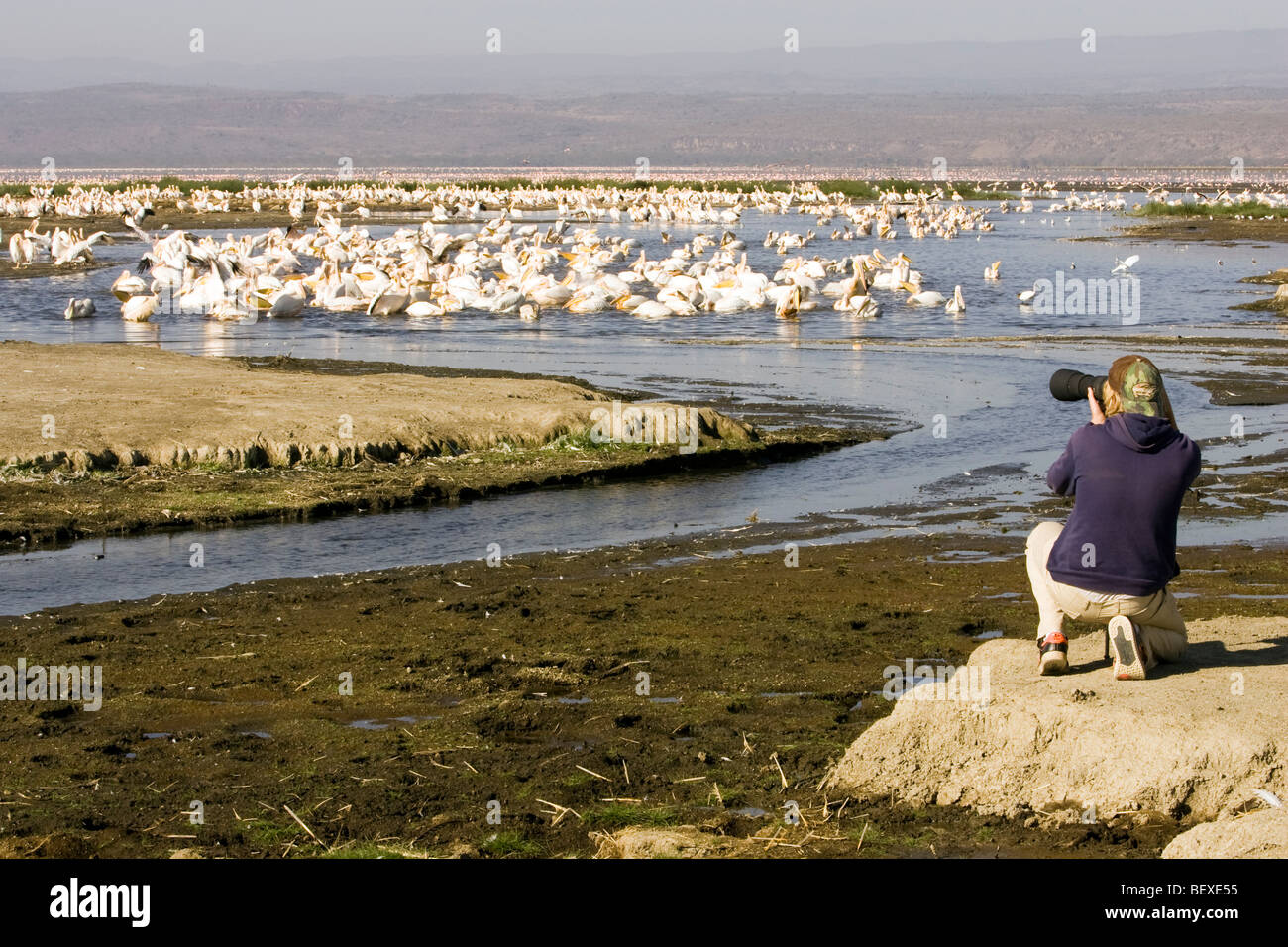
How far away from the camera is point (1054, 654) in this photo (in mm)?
5773

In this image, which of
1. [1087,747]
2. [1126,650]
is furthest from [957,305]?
[1087,747]

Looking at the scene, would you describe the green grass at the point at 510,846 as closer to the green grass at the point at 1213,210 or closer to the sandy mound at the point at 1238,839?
the sandy mound at the point at 1238,839

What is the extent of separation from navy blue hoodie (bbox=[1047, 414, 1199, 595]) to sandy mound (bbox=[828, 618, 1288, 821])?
0.38 meters

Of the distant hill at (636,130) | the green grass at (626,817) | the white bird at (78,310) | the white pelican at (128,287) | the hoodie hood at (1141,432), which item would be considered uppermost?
the distant hill at (636,130)

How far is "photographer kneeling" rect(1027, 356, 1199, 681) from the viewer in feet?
18.7

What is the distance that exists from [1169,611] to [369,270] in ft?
70.4

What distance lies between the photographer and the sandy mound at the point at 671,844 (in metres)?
4.79

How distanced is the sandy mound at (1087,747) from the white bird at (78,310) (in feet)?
65.5

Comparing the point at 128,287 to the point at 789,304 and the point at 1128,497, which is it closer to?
the point at 789,304

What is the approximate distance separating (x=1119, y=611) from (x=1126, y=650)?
18cm

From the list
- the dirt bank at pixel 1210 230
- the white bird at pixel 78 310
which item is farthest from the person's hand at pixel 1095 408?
the dirt bank at pixel 1210 230

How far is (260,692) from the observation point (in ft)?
22.2

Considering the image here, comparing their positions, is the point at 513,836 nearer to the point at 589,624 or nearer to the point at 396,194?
the point at 589,624

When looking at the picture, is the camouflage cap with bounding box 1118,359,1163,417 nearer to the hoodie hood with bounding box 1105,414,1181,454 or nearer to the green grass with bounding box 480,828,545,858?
the hoodie hood with bounding box 1105,414,1181,454
